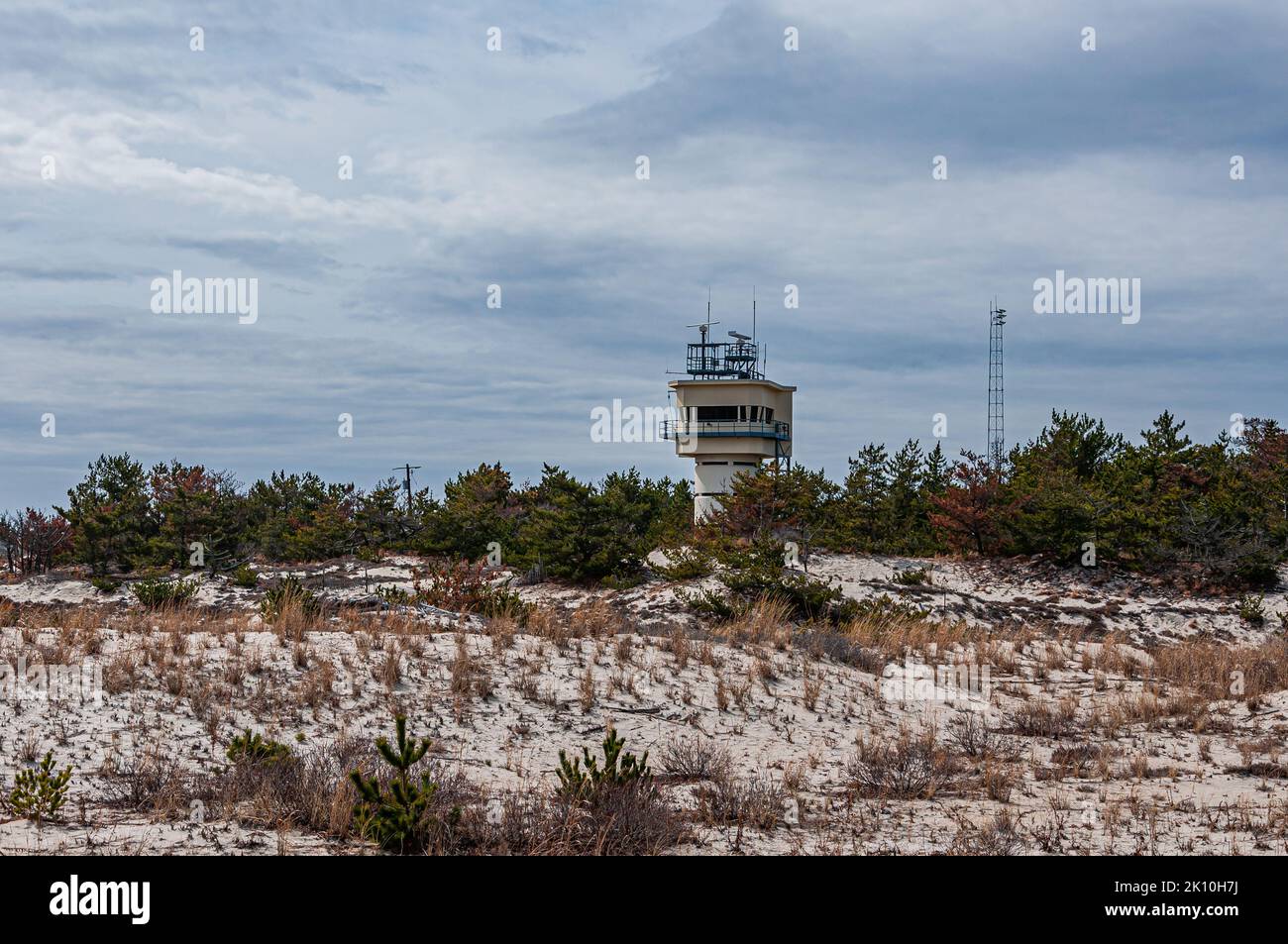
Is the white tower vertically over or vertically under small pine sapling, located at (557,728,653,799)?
over

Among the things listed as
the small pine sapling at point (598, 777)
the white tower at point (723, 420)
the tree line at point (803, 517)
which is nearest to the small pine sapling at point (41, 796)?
the small pine sapling at point (598, 777)

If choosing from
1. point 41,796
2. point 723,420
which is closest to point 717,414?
point 723,420

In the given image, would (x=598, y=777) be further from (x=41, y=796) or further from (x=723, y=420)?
(x=723, y=420)

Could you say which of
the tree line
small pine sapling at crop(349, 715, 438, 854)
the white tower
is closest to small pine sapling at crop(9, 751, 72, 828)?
small pine sapling at crop(349, 715, 438, 854)

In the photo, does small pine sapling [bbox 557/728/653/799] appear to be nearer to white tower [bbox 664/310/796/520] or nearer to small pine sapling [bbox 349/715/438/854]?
small pine sapling [bbox 349/715/438/854]

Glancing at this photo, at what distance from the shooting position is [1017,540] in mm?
36719

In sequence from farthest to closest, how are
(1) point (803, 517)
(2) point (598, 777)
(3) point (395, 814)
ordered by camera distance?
1. (1) point (803, 517)
2. (2) point (598, 777)
3. (3) point (395, 814)

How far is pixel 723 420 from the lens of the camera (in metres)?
45.6

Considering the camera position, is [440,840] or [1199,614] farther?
[1199,614]

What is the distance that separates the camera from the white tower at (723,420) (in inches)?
1789

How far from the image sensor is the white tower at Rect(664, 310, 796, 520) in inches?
1789

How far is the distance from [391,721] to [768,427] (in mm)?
36679
